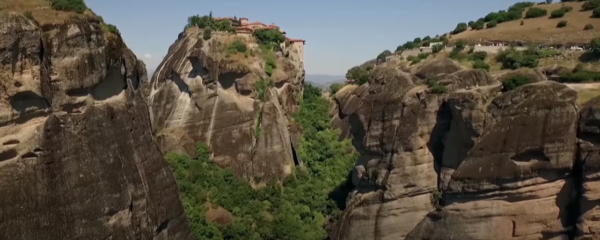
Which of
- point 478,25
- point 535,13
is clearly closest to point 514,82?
point 535,13

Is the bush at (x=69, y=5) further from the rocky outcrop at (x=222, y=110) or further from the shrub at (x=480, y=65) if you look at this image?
the shrub at (x=480, y=65)

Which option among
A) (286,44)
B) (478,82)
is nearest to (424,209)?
(478,82)

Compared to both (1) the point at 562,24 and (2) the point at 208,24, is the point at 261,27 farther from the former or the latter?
(1) the point at 562,24

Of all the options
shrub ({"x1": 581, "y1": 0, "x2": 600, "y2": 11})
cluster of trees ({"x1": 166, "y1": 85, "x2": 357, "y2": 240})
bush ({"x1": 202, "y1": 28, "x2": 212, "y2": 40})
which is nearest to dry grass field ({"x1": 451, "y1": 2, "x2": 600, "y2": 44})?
Result: shrub ({"x1": 581, "y1": 0, "x2": 600, "y2": 11})

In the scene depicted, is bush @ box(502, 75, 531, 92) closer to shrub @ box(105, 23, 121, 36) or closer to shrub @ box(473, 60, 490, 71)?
shrub @ box(473, 60, 490, 71)

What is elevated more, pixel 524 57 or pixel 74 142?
pixel 524 57

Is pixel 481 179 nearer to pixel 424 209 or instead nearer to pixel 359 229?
pixel 424 209
